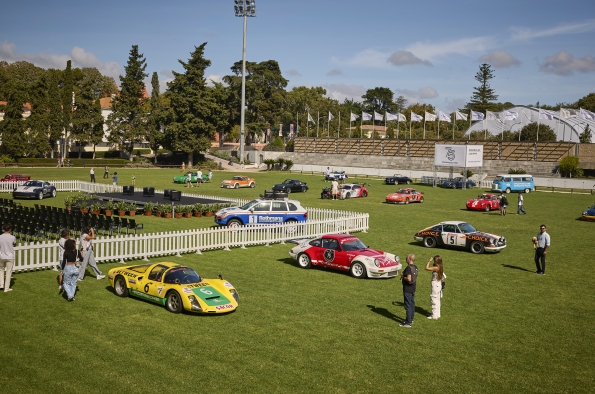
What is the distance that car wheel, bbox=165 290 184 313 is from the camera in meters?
13.7

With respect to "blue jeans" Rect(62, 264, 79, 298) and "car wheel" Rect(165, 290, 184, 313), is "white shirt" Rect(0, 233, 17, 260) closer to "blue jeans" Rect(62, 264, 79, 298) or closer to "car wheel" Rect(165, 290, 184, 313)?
"blue jeans" Rect(62, 264, 79, 298)

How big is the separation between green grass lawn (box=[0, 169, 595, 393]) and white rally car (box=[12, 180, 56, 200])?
2526cm

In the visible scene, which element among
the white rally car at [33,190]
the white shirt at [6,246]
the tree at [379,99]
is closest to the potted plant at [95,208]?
the white rally car at [33,190]

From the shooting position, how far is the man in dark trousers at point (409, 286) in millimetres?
13148

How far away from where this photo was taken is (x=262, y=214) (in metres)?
28.4

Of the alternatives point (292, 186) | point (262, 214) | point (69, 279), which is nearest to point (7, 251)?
point (69, 279)

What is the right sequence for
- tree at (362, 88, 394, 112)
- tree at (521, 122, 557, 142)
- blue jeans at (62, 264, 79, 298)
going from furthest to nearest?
1. tree at (362, 88, 394, 112)
2. tree at (521, 122, 557, 142)
3. blue jeans at (62, 264, 79, 298)

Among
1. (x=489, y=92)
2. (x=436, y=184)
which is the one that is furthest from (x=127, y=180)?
(x=489, y=92)

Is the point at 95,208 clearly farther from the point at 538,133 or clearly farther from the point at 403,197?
the point at 538,133

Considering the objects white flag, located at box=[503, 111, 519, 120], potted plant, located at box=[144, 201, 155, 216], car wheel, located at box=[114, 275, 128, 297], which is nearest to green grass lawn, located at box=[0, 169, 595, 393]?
car wheel, located at box=[114, 275, 128, 297]

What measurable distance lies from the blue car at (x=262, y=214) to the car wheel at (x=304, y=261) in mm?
8362

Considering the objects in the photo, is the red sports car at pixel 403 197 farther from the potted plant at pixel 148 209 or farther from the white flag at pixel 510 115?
the white flag at pixel 510 115

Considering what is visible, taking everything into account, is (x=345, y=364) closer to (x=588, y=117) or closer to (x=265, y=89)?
(x=588, y=117)

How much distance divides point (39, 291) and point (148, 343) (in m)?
5.70
